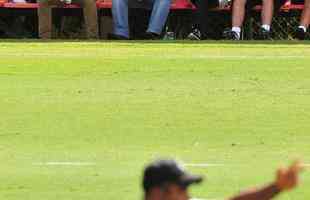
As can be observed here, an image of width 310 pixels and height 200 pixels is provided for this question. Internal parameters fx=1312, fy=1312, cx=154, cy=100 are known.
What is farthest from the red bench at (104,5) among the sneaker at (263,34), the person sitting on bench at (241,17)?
the sneaker at (263,34)

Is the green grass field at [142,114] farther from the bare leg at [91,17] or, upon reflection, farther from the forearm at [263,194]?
the forearm at [263,194]

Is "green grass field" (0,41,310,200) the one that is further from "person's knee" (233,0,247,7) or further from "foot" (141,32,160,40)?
"foot" (141,32,160,40)

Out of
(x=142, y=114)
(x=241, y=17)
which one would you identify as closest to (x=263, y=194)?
(x=142, y=114)

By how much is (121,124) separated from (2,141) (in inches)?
57.9

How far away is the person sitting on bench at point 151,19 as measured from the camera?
21.4 metres

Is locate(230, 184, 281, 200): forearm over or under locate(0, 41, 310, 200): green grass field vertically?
over

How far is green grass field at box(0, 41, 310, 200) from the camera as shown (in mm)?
10258

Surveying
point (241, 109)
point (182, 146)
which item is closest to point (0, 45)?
point (241, 109)

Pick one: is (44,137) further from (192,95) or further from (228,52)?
(228,52)

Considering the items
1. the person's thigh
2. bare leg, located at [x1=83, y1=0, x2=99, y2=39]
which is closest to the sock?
bare leg, located at [x1=83, y1=0, x2=99, y2=39]

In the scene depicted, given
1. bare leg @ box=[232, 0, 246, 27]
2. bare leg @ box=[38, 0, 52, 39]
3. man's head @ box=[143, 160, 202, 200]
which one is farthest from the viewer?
bare leg @ box=[38, 0, 52, 39]

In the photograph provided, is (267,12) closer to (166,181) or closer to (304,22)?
(304,22)

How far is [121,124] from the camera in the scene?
1314 cm

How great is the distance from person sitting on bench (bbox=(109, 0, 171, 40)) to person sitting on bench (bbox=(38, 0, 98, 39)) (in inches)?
13.0
